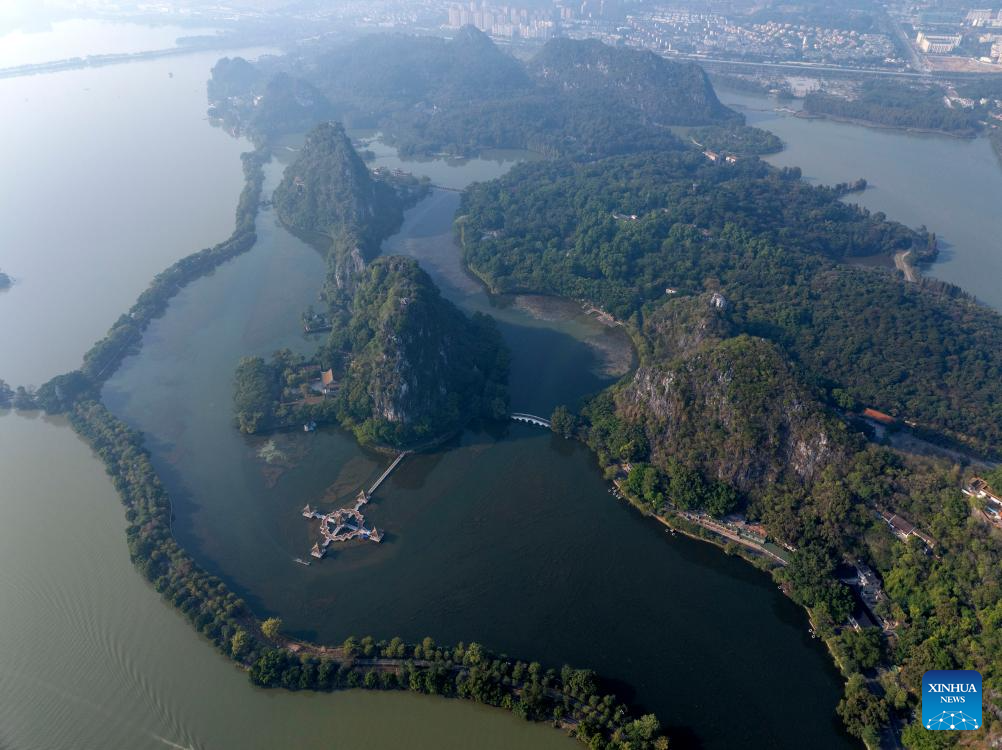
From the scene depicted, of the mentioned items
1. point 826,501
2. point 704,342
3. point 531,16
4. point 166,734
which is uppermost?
point 531,16

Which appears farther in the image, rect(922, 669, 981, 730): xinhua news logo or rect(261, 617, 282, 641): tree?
rect(261, 617, 282, 641): tree

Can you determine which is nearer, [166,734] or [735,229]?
[166,734]

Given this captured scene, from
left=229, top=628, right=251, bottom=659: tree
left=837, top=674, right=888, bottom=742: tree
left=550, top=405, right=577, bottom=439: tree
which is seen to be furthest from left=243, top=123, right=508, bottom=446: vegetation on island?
left=837, top=674, right=888, bottom=742: tree

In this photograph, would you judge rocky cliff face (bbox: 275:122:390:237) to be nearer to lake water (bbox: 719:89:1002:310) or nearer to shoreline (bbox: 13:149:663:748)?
shoreline (bbox: 13:149:663:748)

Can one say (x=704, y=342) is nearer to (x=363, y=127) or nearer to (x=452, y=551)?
(x=452, y=551)

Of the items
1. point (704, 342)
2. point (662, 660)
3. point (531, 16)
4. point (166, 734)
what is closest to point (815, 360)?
point (704, 342)

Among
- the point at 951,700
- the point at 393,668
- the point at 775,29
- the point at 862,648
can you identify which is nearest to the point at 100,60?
the point at 775,29

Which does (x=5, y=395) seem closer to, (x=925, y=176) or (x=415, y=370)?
(x=415, y=370)
